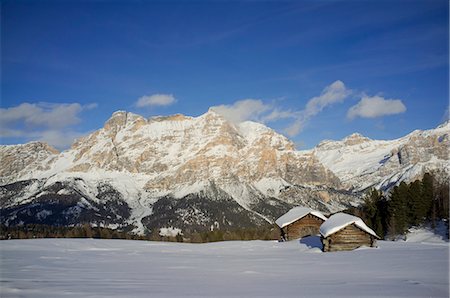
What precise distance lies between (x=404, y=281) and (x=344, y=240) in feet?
79.7

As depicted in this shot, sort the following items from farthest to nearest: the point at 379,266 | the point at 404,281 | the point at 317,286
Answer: the point at 379,266, the point at 404,281, the point at 317,286

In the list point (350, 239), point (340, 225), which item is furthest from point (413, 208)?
point (340, 225)

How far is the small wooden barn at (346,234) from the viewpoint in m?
38.8

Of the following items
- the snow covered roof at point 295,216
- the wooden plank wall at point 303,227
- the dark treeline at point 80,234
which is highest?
the snow covered roof at point 295,216

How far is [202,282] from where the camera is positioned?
1681 centimetres

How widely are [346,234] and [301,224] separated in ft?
49.3

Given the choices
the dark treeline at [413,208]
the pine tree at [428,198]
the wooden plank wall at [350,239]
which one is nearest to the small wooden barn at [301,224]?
the dark treeline at [413,208]

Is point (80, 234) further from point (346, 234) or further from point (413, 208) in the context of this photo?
point (346, 234)

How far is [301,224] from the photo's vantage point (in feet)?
182

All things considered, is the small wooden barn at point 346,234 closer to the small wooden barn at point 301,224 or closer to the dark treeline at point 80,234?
the small wooden barn at point 301,224

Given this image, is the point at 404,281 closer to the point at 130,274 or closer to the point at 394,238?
the point at 130,274

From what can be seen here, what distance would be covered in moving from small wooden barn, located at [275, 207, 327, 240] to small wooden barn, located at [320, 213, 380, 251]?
13723 mm

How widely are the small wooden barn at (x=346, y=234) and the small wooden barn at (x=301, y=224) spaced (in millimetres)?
13723

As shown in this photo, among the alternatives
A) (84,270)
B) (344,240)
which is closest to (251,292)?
(84,270)
